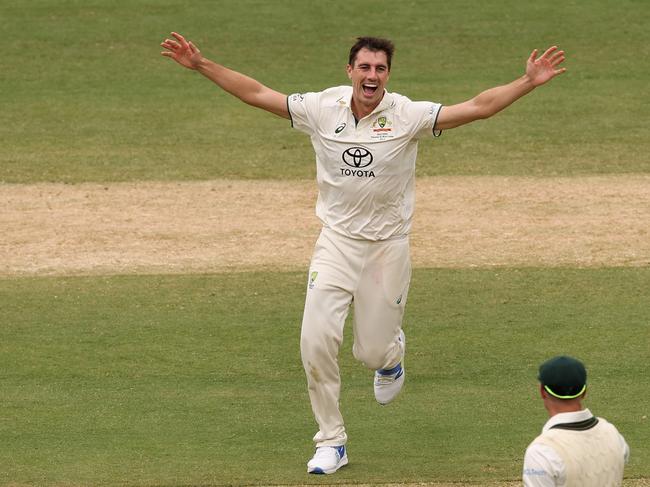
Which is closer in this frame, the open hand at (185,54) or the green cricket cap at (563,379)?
the green cricket cap at (563,379)

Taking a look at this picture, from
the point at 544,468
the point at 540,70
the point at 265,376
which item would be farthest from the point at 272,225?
the point at 544,468

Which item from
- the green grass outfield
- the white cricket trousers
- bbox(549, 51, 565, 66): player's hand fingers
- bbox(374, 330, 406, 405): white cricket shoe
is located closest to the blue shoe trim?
bbox(374, 330, 406, 405): white cricket shoe

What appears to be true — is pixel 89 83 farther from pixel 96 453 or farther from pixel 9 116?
pixel 96 453

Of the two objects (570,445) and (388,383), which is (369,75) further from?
(570,445)

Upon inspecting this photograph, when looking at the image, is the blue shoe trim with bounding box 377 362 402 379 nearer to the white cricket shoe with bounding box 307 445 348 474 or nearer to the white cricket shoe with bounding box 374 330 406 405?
the white cricket shoe with bounding box 374 330 406 405

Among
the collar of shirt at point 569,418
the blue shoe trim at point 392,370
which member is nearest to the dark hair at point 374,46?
the blue shoe trim at point 392,370

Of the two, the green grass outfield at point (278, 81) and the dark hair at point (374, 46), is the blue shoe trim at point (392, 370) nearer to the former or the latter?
the dark hair at point (374, 46)

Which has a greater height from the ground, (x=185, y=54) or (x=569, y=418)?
(x=185, y=54)

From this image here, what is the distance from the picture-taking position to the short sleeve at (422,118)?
8758mm

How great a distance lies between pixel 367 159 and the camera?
28.5 ft

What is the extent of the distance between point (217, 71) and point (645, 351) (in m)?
4.27

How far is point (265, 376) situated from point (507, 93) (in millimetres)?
3291

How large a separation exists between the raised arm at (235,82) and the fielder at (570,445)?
3764 millimetres

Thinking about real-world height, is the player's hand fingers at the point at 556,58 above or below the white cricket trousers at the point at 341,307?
above
